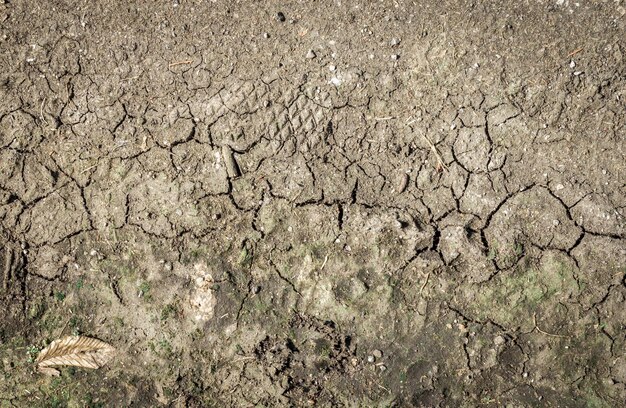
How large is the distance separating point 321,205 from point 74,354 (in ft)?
5.45

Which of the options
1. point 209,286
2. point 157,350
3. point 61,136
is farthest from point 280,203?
point 61,136

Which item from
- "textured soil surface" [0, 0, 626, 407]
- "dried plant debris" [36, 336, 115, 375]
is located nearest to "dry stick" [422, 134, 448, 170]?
"textured soil surface" [0, 0, 626, 407]

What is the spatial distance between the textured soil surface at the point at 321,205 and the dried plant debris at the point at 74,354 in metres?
0.05

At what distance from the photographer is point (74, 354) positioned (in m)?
3.42

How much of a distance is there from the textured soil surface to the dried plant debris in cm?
5

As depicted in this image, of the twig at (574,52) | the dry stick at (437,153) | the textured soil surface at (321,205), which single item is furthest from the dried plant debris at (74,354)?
the twig at (574,52)

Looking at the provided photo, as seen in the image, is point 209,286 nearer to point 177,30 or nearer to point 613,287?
point 177,30

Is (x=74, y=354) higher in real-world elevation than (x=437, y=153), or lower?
lower

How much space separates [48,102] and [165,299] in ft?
4.75

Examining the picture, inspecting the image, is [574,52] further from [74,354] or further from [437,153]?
[74,354]

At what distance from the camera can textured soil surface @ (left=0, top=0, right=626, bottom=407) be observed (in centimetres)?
325

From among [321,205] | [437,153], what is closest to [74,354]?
[321,205]

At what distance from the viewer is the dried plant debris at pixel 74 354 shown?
341cm

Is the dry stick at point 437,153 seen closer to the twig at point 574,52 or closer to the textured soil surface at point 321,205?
the textured soil surface at point 321,205
